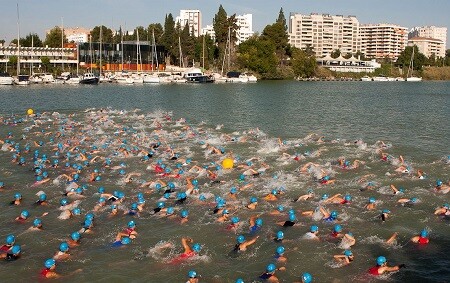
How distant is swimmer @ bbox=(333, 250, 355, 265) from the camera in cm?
1512

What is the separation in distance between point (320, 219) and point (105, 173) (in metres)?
13.4

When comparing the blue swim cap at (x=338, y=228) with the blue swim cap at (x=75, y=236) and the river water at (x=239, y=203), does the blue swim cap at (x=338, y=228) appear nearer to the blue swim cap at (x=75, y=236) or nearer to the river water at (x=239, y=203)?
the river water at (x=239, y=203)

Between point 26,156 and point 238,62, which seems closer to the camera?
point 26,156

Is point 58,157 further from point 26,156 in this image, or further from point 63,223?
point 63,223

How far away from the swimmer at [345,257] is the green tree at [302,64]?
507 ft

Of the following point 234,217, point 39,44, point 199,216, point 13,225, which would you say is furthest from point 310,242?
point 39,44

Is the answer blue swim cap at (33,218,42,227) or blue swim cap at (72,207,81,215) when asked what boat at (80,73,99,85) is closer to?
blue swim cap at (72,207,81,215)

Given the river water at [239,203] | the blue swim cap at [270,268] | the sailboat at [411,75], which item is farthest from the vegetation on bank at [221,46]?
the blue swim cap at [270,268]

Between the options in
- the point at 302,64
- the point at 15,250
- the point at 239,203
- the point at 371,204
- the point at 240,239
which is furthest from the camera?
the point at 302,64

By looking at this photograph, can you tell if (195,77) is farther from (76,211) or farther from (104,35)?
(76,211)

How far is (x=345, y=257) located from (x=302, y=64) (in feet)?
514

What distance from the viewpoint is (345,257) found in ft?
49.8

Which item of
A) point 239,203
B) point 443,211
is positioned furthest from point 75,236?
point 443,211

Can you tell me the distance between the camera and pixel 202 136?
3775 cm
